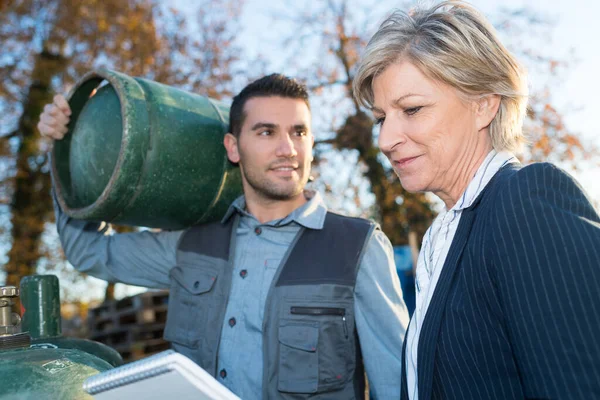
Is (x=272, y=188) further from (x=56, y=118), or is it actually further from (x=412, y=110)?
(x=412, y=110)

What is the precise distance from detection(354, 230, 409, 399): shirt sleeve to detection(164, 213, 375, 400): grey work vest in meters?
0.04

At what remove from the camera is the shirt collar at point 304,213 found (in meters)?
2.44

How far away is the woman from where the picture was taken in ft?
3.14

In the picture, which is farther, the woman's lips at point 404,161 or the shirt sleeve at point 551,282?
the woman's lips at point 404,161

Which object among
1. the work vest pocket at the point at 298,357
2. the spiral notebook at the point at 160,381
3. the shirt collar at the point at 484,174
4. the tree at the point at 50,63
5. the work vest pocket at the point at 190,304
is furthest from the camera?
the tree at the point at 50,63

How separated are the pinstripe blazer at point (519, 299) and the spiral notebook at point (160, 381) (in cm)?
50

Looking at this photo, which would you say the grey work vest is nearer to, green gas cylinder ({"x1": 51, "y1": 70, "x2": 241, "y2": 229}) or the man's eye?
green gas cylinder ({"x1": 51, "y1": 70, "x2": 241, "y2": 229})

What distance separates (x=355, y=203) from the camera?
1034 cm

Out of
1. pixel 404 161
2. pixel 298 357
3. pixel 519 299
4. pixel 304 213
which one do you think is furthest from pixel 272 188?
pixel 519 299

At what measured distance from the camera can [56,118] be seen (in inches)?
99.9

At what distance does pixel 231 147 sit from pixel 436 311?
4.88 feet

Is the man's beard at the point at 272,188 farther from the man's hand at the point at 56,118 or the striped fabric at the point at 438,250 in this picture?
the striped fabric at the point at 438,250

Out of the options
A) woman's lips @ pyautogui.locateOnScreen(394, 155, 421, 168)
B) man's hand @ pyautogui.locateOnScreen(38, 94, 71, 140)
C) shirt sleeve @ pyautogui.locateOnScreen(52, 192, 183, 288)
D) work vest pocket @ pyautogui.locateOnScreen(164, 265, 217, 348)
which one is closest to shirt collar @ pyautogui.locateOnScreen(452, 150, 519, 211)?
woman's lips @ pyautogui.locateOnScreen(394, 155, 421, 168)

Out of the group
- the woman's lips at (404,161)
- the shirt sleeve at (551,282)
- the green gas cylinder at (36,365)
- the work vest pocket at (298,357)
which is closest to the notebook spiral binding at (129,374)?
the green gas cylinder at (36,365)
